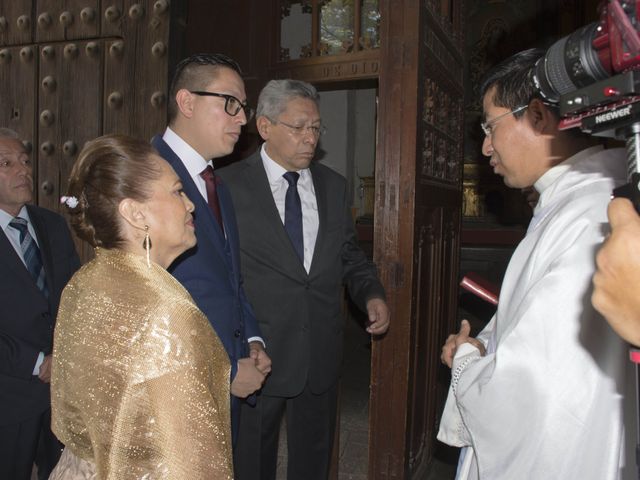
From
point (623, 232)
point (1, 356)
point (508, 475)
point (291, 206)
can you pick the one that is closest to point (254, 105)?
point (291, 206)

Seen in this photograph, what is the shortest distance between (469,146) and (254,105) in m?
7.02

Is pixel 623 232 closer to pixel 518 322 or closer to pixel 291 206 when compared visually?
pixel 518 322

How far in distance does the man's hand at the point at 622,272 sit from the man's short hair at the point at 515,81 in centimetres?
79

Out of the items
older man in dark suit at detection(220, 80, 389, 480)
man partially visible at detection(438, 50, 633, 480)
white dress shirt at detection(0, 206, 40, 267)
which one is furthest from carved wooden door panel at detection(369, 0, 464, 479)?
white dress shirt at detection(0, 206, 40, 267)

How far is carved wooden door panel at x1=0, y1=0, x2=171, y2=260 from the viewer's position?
2.29m

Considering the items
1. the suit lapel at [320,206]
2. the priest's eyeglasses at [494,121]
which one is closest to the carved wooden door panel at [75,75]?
the suit lapel at [320,206]

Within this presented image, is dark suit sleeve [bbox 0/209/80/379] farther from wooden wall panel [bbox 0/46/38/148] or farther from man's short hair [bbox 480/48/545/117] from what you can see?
man's short hair [bbox 480/48/545/117]

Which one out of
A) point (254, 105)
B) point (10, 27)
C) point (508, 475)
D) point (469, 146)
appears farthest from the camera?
point (469, 146)

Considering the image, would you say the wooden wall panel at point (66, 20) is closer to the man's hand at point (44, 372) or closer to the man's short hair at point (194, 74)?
the man's short hair at point (194, 74)

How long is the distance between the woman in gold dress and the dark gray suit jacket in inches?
37.3

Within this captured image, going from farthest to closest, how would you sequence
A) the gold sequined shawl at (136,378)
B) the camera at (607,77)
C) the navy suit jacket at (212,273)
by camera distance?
the navy suit jacket at (212,273), the gold sequined shawl at (136,378), the camera at (607,77)

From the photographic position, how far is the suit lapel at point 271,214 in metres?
2.31

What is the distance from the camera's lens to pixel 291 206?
243 cm

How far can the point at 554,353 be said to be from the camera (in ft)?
3.87
